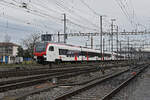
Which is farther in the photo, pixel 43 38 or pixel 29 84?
pixel 43 38

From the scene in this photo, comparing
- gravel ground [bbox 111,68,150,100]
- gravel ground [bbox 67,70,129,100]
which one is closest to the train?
gravel ground [bbox 111,68,150,100]

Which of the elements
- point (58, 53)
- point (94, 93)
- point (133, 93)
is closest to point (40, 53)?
point (58, 53)

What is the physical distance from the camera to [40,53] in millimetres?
30062

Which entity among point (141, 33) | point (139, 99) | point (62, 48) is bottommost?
point (139, 99)

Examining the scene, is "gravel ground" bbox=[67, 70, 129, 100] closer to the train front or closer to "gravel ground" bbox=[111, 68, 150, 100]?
"gravel ground" bbox=[111, 68, 150, 100]

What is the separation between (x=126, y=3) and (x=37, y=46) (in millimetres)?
16264

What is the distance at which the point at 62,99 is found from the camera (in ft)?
26.6

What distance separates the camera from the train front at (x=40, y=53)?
29791 millimetres

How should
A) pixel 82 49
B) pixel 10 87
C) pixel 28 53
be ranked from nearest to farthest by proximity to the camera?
pixel 10 87 < pixel 82 49 < pixel 28 53

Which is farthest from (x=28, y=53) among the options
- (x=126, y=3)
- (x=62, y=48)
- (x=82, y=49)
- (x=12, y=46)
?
(x=12, y=46)

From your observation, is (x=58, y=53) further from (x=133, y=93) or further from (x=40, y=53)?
(x=133, y=93)

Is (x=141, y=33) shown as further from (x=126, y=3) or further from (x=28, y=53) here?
(x=28, y=53)

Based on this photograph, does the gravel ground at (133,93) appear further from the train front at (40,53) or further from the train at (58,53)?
the train front at (40,53)

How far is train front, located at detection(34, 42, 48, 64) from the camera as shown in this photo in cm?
2979
